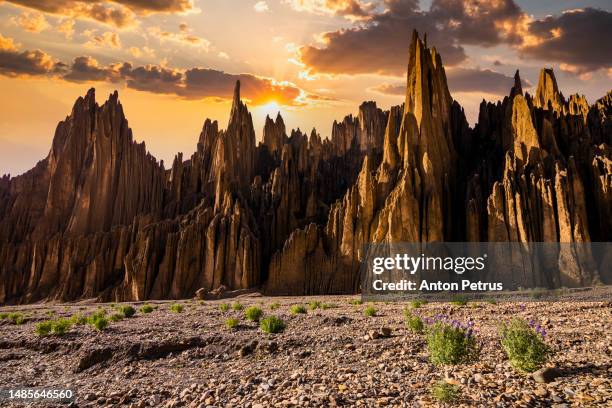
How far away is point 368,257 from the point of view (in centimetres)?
6028

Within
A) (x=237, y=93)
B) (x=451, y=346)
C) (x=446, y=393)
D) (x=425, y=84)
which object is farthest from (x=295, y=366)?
(x=237, y=93)

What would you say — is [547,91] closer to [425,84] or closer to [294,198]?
[425,84]

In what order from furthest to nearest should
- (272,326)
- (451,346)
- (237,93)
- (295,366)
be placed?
(237,93) < (272,326) < (295,366) < (451,346)

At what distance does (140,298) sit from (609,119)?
70297 millimetres

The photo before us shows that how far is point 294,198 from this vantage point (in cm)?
8169

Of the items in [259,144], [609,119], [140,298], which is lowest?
[140,298]

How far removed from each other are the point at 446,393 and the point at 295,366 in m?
5.77

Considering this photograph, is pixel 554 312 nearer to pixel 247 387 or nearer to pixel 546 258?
pixel 247 387

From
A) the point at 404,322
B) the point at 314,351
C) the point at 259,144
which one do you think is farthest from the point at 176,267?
the point at 314,351

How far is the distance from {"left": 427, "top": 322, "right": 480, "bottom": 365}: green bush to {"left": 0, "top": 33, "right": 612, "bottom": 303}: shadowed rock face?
42.7 metres

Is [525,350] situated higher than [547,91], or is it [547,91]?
[547,91]

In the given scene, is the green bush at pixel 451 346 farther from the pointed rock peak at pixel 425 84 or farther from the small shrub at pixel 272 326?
the pointed rock peak at pixel 425 84

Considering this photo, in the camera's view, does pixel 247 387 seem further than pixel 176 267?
No

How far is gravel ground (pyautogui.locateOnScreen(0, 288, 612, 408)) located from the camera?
1011 centimetres
